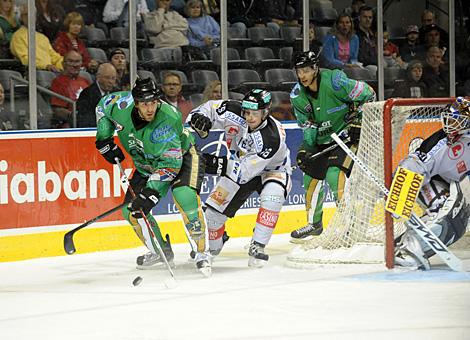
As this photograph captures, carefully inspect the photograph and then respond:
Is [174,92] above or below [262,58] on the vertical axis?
below

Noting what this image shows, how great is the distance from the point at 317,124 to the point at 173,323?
3129 millimetres

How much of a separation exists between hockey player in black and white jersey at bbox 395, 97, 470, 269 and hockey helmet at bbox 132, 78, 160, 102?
1501 mm

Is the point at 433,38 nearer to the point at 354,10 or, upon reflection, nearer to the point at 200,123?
the point at 354,10

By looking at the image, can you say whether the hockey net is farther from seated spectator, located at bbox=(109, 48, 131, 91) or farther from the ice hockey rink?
seated spectator, located at bbox=(109, 48, 131, 91)

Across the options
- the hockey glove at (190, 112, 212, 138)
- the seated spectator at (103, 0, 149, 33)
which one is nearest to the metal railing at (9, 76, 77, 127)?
the seated spectator at (103, 0, 149, 33)

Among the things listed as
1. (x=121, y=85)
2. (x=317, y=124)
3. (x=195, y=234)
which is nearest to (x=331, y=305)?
(x=195, y=234)

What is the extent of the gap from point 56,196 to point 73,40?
1171 millimetres

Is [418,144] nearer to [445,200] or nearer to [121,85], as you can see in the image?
[445,200]

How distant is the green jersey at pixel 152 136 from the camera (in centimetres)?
726

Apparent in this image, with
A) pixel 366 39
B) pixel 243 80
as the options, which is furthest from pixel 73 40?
pixel 366 39

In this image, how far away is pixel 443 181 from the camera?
732cm

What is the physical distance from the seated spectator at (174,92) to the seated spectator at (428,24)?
2789mm

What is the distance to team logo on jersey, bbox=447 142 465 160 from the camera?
7181mm

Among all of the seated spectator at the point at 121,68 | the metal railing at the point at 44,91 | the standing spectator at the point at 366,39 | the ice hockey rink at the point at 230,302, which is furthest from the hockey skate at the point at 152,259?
the standing spectator at the point at 366,39
